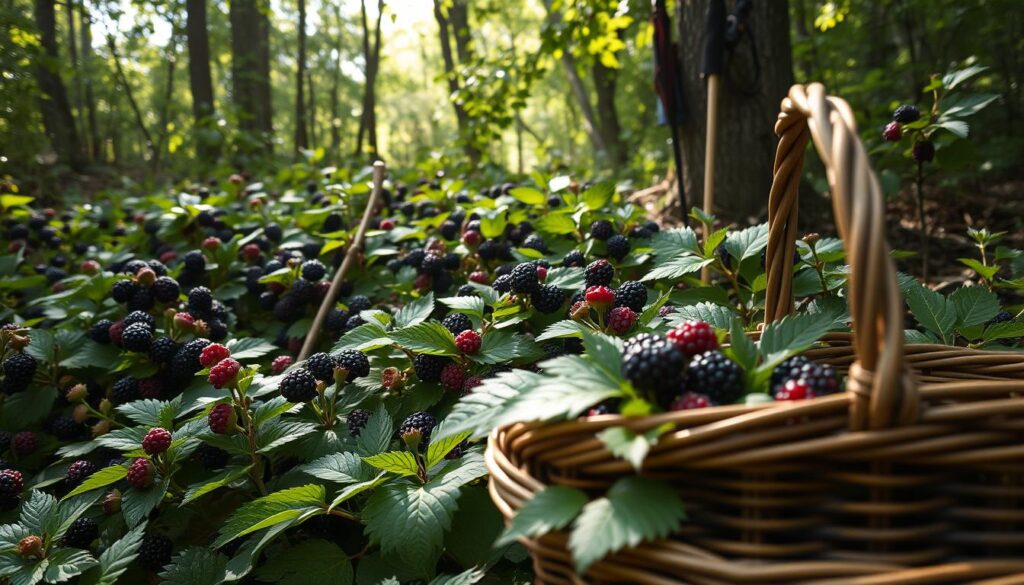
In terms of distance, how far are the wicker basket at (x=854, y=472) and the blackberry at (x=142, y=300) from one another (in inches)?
71.0

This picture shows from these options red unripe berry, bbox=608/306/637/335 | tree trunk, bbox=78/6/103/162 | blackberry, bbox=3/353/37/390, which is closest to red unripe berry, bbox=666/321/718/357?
red unripe berry, bbox=608/306/637/335

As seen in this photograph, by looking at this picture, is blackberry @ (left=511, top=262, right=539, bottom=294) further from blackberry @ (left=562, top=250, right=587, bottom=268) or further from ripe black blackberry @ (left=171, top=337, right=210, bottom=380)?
ripe black blackberry @ (left=171, top=337, right=210, bottom=380)

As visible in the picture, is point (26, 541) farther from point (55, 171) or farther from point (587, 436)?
point (55, 171)

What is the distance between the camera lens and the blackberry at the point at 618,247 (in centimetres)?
188

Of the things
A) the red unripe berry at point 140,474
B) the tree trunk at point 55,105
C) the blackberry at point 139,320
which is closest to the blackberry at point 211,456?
the red unripe berry at point 140,474


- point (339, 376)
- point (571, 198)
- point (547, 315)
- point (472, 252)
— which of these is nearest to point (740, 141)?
point (571, 198)

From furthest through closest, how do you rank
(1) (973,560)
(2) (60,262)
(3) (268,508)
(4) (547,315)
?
(2) (60,262)
(4) (547,315)
(3) (268,508)
(1) (973,560)

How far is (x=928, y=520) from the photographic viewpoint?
2.38 ft

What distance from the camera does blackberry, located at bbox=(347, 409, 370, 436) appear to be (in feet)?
4.77

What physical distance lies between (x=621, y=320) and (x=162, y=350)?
1350mm

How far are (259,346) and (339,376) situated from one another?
456 millimetres

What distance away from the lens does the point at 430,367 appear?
148cm

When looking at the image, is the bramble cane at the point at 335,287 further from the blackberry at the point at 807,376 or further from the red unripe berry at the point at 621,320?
the blackberry at the point at 807,376

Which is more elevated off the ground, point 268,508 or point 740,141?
point 740,141
